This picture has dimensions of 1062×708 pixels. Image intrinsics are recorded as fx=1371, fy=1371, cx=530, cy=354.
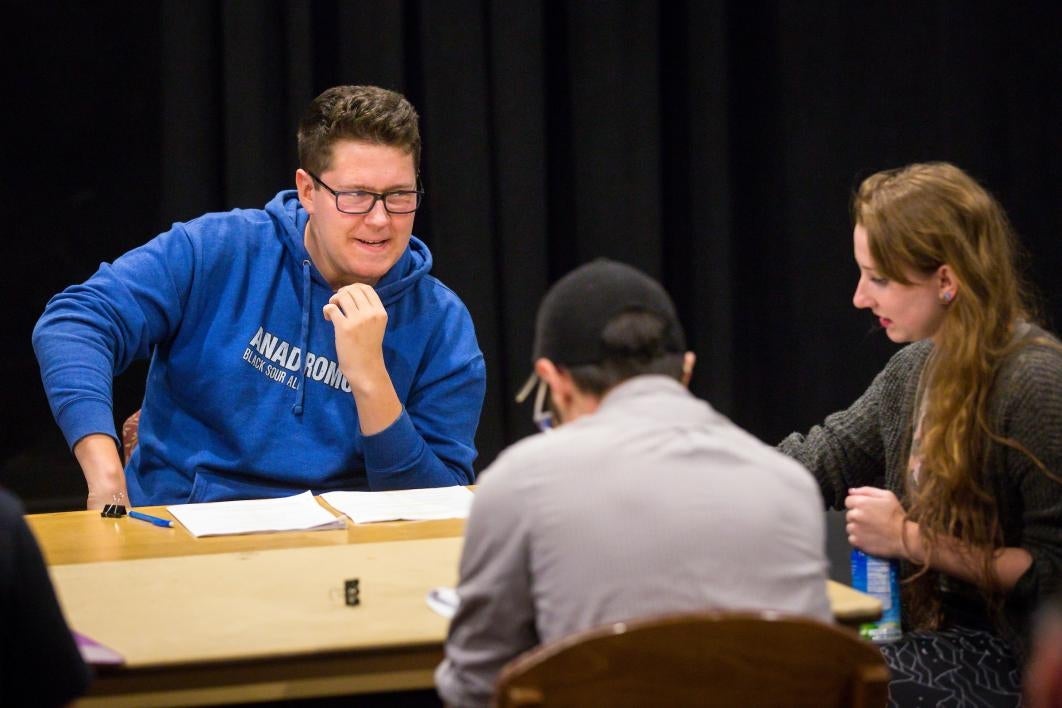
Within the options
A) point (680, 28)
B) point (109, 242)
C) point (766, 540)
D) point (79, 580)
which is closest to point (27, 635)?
point (79, 580)

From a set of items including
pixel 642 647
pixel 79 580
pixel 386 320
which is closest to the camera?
pixel 642 647

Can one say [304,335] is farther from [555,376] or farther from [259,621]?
[555,376]

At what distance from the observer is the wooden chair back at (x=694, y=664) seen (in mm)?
1342

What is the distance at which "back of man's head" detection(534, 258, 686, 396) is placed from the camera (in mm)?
1557

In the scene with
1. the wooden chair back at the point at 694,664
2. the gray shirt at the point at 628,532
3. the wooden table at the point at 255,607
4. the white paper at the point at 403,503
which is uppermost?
the gray shirt at the point at 628,532

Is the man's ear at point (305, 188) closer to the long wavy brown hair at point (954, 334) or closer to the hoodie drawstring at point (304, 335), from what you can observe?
the hoodie drawstring at point (304, 335)

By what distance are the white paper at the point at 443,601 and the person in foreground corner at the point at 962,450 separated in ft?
2.45

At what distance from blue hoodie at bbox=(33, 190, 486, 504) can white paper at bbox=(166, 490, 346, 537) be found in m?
0.20

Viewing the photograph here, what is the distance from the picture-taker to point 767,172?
4.50 meters

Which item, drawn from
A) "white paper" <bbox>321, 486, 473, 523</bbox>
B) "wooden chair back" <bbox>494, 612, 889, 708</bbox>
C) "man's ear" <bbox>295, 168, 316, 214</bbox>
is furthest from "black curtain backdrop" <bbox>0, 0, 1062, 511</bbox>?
"wooden chair back" <bbox>494, 612, 889, 708</bbox>

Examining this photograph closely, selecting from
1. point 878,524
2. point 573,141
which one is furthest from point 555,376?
point 573,141

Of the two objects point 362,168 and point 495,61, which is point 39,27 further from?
point 362,168

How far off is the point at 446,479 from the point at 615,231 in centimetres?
164

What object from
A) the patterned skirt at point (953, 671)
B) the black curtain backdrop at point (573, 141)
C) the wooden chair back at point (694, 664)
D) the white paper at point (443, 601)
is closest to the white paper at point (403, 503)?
the white paper at point (443, 601)
